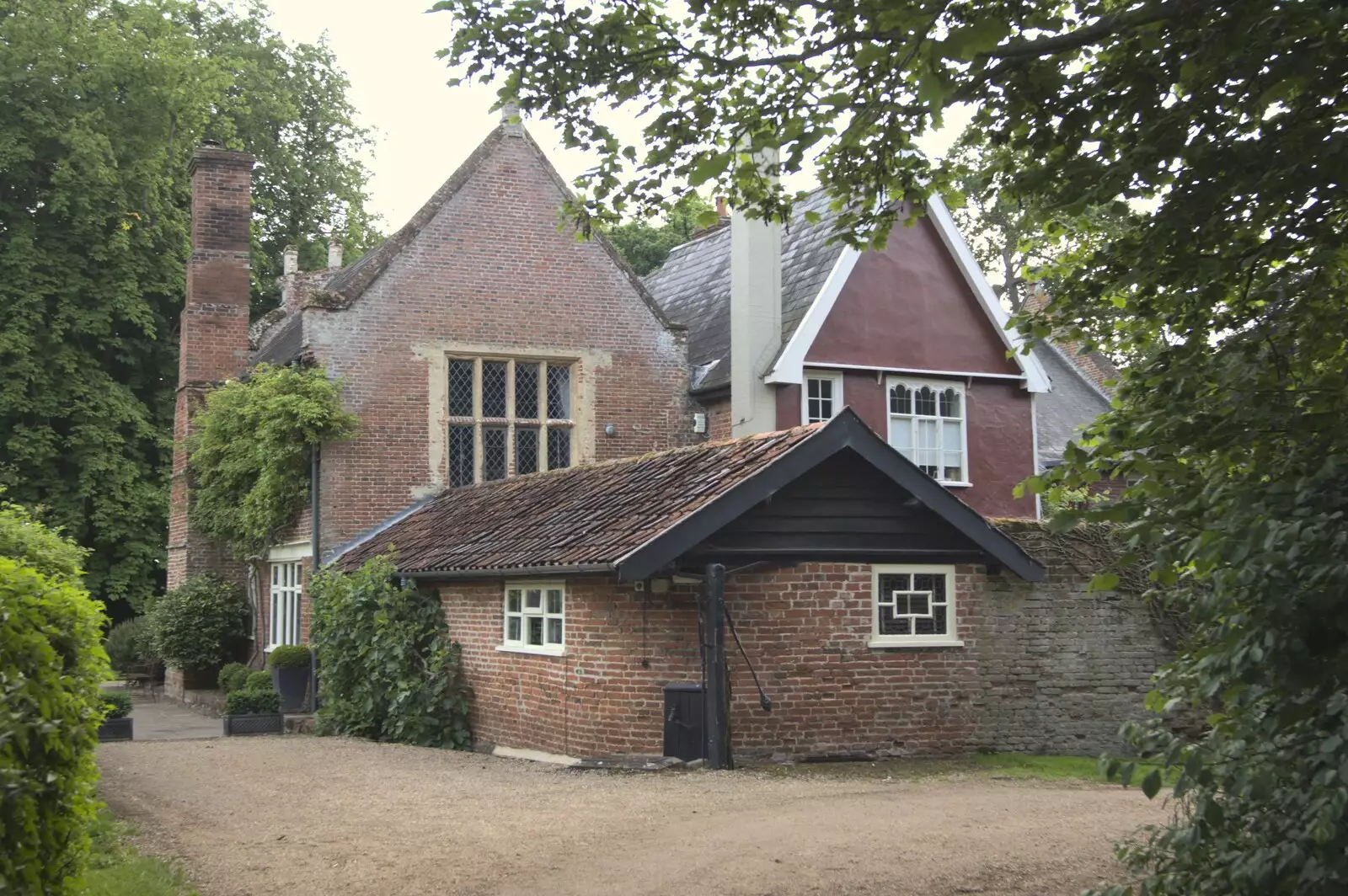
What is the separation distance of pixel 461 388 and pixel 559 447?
1946 mm

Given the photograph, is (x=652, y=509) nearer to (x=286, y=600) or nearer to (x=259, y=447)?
(x=259, y=447)

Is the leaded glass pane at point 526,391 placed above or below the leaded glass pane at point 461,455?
above

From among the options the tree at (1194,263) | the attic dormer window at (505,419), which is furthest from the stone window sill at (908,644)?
the attic dormer window at (505,419)

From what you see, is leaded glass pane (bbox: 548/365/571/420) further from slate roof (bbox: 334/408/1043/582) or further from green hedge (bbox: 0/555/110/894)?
green hedge (bbox: 0/555/110/894)

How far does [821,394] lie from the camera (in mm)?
23469

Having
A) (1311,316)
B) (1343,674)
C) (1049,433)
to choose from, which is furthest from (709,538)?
(1049,433)

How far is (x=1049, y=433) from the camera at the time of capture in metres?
29.7

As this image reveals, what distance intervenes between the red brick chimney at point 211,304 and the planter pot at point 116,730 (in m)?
7.46

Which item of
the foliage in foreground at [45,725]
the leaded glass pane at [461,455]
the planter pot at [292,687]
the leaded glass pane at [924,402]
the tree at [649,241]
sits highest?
the tree at [649,241]

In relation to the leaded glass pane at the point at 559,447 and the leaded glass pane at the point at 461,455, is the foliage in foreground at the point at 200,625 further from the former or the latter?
the leaded glass pane at the point at 559,447

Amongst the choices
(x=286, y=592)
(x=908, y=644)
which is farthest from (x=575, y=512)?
(x=286, y=592)

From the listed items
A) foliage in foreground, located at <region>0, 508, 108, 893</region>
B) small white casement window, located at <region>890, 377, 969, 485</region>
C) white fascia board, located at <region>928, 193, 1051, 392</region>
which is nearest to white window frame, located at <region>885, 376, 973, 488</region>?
small white casement window, located at <region>890, 377, 969, 485</region>

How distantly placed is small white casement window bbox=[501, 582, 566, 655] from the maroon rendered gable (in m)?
7.78

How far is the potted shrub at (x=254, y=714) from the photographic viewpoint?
20750 mm
